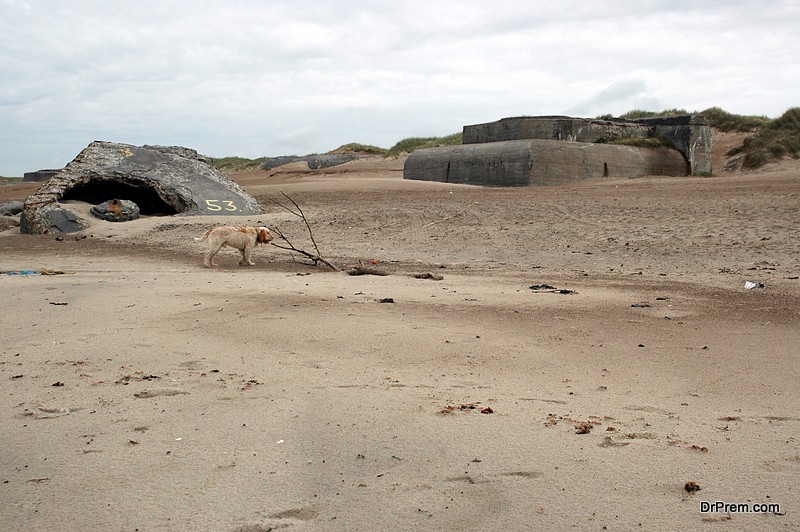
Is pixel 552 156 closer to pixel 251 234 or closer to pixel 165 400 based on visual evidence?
pixel 251 234

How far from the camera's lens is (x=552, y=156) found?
1791cm

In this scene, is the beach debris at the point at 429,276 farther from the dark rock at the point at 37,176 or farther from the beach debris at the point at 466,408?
the dark rock at the point at 37,176

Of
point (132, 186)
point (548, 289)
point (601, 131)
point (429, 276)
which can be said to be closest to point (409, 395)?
point (548, 289)

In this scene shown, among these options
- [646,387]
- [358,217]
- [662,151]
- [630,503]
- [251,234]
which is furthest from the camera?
[662,151]

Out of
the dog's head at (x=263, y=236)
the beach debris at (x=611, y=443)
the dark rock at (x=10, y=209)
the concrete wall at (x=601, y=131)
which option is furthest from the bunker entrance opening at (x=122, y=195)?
the beach debris at (x=611, y=443)

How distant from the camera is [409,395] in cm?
443

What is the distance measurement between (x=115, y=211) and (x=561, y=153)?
928cm

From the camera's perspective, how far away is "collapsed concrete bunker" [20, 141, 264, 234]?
47.7 ft

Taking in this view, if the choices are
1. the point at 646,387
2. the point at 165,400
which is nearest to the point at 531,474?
the point at 646,387

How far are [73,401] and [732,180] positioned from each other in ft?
44.6

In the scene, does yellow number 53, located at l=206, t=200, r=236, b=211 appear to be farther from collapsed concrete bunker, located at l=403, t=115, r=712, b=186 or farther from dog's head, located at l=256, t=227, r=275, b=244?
collapsed concrete bunker, located at l=403, t=115, r=712, b=186

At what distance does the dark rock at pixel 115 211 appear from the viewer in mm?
14805

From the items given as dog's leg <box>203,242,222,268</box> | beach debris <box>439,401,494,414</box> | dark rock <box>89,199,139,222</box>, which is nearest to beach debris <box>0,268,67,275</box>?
dog's leg <box>203,242,222,268</box>

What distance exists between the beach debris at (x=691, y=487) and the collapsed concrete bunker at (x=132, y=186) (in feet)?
41.4
